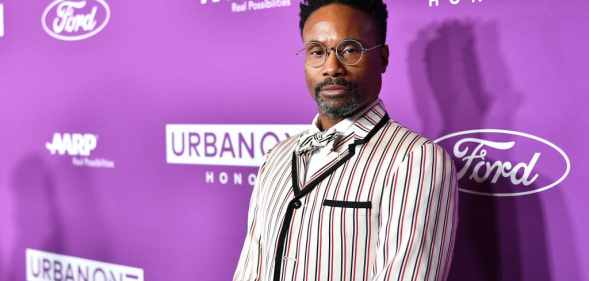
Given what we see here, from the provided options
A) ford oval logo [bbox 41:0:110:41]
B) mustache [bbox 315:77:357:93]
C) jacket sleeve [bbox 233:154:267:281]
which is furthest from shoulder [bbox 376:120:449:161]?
ford oval logo [bbox 41:0:110:41]

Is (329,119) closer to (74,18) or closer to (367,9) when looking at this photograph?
(367,9)

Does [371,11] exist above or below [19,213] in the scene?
above

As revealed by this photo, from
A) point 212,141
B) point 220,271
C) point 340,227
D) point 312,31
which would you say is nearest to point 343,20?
point 312,31

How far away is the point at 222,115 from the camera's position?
2.01 meters

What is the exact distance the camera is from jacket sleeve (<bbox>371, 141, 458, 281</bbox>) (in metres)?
1.12

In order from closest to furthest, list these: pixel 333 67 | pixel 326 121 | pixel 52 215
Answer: pixel 333 67, pixel 326 121, pixel 52 215

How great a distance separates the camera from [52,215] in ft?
8.17

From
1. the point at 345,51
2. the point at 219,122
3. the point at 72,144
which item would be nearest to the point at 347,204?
the point at 345,51

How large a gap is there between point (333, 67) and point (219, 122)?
83cm

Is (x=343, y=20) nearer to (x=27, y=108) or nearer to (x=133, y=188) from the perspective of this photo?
(x=133, y=188)

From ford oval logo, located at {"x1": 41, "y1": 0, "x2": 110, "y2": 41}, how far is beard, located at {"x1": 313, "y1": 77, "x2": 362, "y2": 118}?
1.21 metres

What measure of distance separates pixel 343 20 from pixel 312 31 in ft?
0.21

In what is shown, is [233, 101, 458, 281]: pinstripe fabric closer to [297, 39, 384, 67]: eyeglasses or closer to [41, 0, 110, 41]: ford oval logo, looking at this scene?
[297, 39, 384, 67]: eyeglasses

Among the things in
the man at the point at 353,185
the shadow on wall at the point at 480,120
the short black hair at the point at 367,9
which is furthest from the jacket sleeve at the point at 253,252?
the shadow on wall at the point at 480,120
